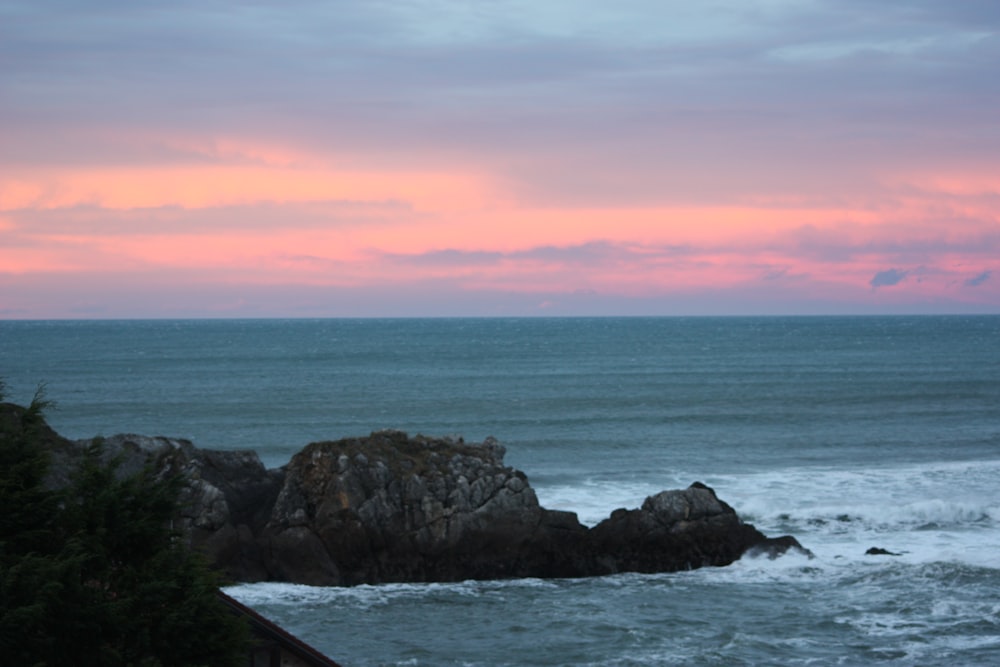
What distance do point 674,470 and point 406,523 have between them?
66.9ft

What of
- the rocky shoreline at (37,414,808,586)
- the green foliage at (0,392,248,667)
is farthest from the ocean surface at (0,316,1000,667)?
the green foliage at (0,392,248,667)

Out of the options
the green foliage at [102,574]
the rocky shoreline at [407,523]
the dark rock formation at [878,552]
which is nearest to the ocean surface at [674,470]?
A: the dark rock formation at [878,552]

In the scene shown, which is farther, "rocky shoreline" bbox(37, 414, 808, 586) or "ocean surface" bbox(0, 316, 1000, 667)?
"rocky shoreline" bbox(37, 414, 808, 586)

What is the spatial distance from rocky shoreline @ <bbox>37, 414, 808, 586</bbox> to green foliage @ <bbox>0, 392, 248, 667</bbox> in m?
15.3

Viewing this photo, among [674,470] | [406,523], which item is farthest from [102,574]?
[674,470]

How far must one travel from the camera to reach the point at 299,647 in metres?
18.1

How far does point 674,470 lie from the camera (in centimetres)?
4916

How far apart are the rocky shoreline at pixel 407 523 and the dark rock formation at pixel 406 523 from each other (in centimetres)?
3

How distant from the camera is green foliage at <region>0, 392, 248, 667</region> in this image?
1386 cm

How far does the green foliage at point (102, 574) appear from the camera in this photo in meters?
13.9

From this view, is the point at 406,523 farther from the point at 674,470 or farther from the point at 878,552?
the point at 674,470

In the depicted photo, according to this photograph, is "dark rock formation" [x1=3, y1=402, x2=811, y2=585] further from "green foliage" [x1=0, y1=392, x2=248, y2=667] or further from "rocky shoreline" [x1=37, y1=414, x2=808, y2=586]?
"green foliage" [x1=0, y1=392, x2=248, y2=667]

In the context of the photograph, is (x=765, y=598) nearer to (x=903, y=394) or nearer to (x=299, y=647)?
(x=299, y=647)

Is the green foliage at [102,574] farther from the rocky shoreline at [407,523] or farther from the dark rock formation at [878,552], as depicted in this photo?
the dark rock formation at [878,552]
